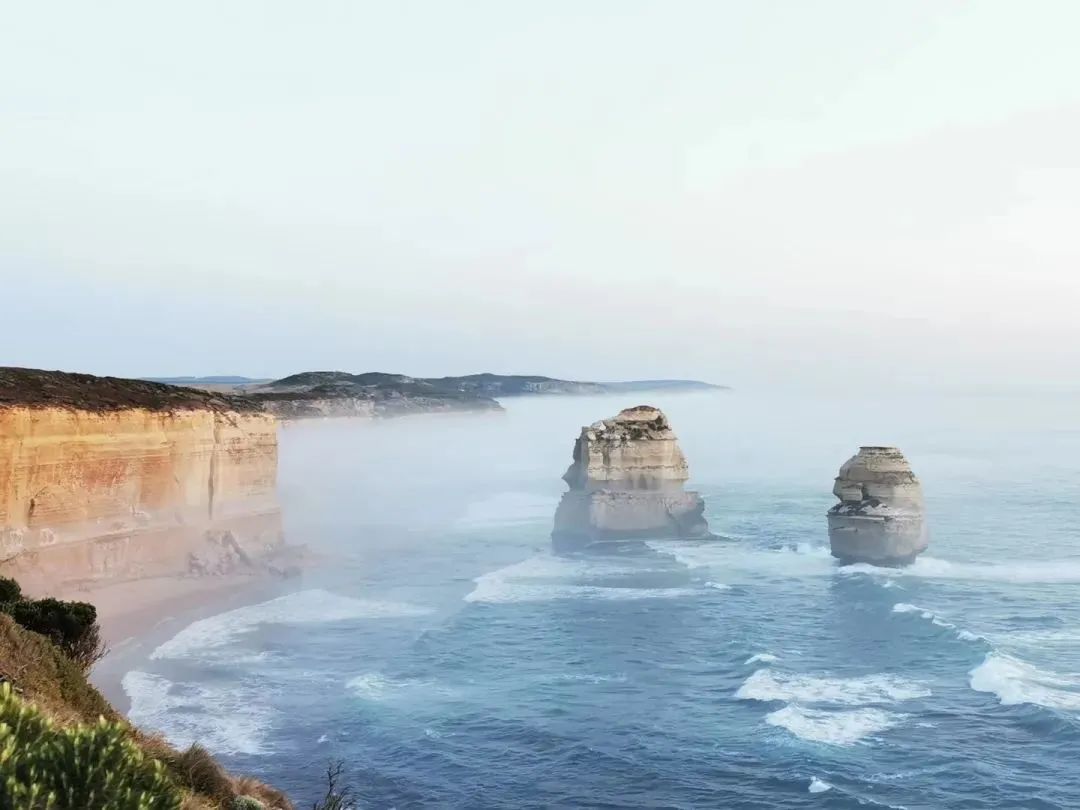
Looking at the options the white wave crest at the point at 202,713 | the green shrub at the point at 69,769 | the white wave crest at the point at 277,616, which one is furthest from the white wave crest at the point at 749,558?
the green shrub at the point at 69,769

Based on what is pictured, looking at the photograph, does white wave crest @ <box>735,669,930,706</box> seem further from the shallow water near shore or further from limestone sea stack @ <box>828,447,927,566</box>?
limestone sea stack @ <box>828,447,927,566</box>

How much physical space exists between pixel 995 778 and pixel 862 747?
3.36 meters

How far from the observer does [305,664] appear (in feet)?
114

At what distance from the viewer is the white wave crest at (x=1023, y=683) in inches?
1139

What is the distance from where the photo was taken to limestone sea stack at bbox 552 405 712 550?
59.8 metres

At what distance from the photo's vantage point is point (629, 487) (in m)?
61.0

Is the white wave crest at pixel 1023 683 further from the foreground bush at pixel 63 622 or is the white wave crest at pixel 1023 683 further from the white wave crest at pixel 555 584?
the foreground bush at pixel 63 622

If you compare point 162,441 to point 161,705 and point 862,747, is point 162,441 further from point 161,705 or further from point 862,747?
point 862,747

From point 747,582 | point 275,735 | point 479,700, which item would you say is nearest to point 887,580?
point 747,582

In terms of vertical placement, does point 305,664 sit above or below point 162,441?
below

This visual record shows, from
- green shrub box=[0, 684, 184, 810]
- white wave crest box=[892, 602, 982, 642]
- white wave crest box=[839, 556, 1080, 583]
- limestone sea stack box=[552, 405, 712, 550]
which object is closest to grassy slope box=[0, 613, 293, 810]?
green shrub box=[0, 684, 184, 810]

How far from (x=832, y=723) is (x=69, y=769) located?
963 inches

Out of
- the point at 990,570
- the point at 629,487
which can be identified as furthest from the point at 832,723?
the point at 629,487

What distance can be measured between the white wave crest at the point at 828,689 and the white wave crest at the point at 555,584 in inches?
551
